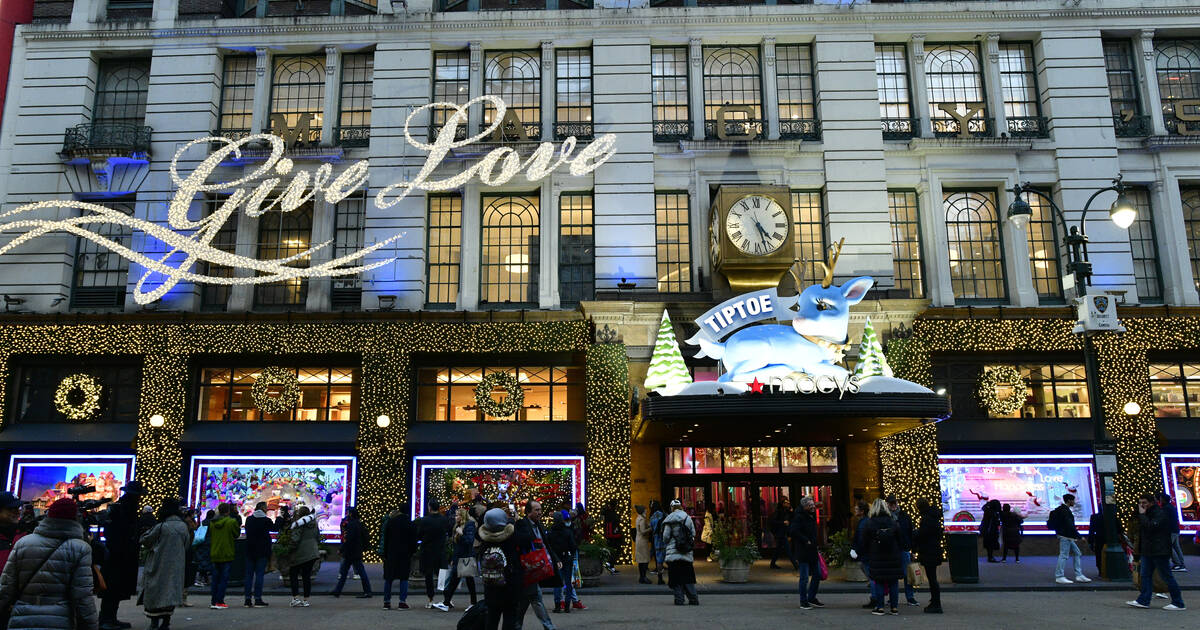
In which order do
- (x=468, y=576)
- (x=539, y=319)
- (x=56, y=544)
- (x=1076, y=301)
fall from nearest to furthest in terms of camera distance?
(x=56, y=544)
(x=468, y=576)
(x=1076, y=301)
(x=539, y=319)

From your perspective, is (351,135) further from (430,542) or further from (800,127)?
(430,542)

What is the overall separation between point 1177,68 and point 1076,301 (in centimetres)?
1371

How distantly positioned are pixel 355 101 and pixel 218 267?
6676mm

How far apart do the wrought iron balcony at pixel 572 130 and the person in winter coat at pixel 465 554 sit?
1444 centimetres

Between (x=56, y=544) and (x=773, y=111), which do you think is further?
(x=773, y=111)

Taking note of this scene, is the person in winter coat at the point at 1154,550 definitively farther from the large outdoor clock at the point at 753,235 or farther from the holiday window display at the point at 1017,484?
the large outdoor clock at the point at 753,235

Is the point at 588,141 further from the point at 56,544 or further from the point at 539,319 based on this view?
the point at 56,544

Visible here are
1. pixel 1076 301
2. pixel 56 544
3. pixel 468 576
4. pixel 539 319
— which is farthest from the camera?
pixel 539 319

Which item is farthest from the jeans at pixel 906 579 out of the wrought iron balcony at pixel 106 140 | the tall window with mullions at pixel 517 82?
the wrought iron balcony at pixel 106 140

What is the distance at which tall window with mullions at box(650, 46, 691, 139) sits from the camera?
88.4 feet

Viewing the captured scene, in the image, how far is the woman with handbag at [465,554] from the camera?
1439 centimetres

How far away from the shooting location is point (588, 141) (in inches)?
1045

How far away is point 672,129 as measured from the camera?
27.0m

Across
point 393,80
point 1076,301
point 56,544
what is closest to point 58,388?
point 393,80
